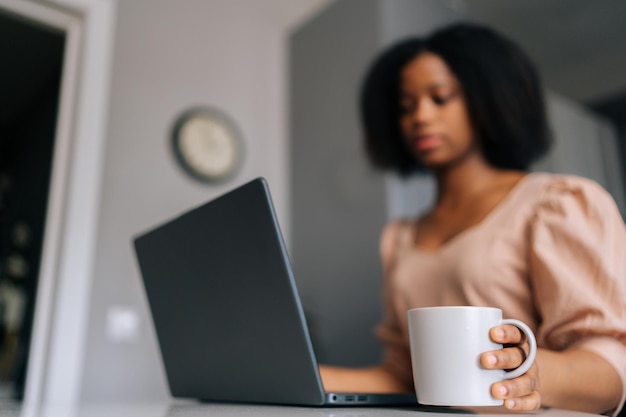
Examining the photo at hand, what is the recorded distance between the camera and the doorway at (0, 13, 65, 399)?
9.68ft

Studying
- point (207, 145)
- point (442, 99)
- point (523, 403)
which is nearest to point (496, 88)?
point (442, 99)

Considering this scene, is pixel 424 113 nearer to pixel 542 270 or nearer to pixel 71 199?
pixel 542 270

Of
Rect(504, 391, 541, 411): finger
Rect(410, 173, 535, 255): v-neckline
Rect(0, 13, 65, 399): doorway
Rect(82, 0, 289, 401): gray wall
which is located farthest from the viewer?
Rect(0, 13, 65, 399): doorway

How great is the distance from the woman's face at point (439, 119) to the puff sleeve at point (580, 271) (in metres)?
0.28

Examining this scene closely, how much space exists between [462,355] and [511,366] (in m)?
0.04

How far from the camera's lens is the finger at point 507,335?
1.58 ft

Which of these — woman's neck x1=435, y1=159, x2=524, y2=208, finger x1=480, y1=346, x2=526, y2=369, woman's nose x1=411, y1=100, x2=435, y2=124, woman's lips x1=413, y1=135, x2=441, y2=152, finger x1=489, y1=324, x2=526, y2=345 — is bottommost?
finger x1=480, y1=346, x2=526, y2=369

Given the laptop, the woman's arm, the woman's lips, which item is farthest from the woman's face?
the laptop

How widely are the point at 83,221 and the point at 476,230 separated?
125 cm

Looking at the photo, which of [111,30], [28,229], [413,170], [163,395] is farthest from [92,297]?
[28,229]

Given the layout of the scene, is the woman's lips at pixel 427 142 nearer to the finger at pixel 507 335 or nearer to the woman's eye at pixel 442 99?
the woman's eye at pixel 442 99

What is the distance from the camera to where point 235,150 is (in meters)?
2.14

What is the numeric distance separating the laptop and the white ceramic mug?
10cm

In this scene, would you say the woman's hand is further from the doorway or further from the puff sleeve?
the doorway
